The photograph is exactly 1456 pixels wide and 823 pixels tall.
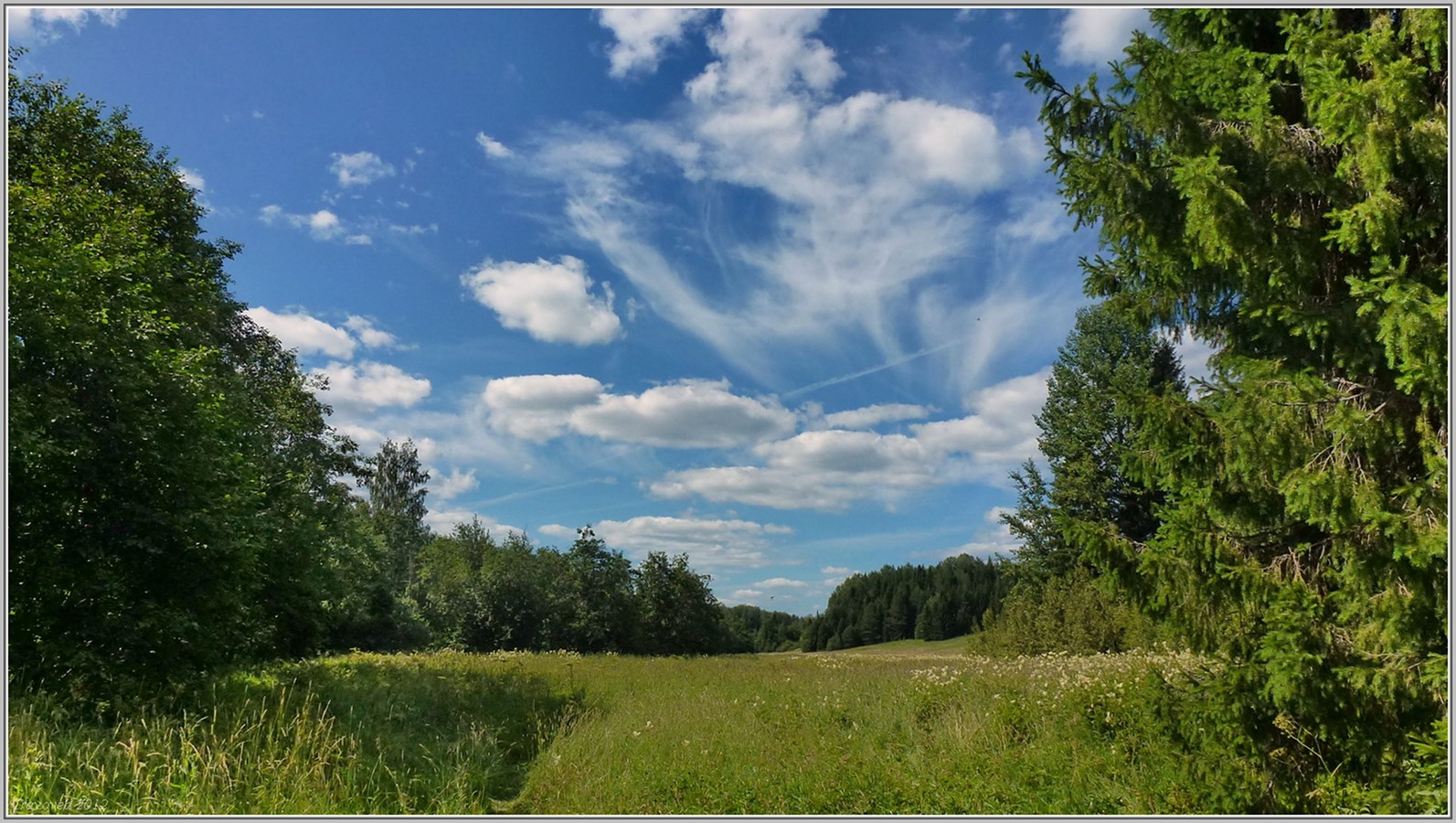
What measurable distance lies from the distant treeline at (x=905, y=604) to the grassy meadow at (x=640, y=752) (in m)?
55.5

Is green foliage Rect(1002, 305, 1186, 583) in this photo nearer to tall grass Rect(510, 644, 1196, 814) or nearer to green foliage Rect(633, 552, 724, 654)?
tall grass Rect(510, 644, 1196, 814)

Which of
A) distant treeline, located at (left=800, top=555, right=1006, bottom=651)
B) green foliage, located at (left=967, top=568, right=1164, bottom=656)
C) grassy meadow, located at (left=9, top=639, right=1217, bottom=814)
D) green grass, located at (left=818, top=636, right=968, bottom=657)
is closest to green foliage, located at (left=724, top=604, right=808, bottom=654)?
distant treeline, located at (left=800, top=555, right=1006, bottom=651)

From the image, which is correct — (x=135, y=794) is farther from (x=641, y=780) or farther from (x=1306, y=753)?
(x=1306, y=753)

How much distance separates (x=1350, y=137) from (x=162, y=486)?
12.6 metres

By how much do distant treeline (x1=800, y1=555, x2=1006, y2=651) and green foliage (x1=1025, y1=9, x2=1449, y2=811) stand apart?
58.4 m

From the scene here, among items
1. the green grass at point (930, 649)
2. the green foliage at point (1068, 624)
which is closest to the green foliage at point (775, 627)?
the green grass at point (930, 649)

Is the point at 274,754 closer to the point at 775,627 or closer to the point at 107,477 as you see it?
the point at 107,477

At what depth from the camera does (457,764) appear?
27.6 feet

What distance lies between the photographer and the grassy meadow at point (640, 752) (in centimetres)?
608

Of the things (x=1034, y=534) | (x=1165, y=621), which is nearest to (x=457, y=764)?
(x=1165, y=621)

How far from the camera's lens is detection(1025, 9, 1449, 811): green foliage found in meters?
5.50

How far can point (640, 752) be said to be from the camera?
873cm

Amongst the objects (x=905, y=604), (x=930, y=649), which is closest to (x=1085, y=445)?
(x=930, y=649)

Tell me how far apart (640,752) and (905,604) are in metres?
73.9
